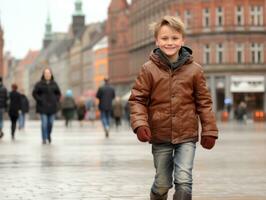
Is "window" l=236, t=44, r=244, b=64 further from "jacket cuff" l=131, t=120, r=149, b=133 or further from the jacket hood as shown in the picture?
"jacket cuff" l=131, t=120, r=149, b=133

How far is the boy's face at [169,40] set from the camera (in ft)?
25.2

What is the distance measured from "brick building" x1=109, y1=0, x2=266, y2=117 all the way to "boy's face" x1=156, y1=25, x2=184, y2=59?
7361 centimetres

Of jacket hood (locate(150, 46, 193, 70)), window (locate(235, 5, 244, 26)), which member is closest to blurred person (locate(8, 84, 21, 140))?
jacket hood (locate(150, 46, 193, 70))

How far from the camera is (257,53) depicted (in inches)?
3263

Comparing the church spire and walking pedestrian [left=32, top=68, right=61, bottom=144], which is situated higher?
the church spire

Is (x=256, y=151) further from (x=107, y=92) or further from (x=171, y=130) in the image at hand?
(x=171, y=130)

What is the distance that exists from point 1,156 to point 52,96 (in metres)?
5.27

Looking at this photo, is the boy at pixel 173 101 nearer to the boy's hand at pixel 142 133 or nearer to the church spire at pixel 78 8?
the boy's hand at pixel 142 133

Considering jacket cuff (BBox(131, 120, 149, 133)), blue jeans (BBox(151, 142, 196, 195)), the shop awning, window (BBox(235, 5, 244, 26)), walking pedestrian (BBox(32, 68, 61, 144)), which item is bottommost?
blue jeans (BBox(151, 142, 196, 195))

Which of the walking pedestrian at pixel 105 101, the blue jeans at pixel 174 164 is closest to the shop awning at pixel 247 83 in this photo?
the walking pedestrian at pixel 105 101

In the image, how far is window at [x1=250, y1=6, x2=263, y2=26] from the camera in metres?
83.2

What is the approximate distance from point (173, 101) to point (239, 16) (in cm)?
7653

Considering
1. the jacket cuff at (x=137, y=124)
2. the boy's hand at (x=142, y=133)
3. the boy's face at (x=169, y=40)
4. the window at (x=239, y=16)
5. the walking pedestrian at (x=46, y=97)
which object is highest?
the window at (x=239, y=16)

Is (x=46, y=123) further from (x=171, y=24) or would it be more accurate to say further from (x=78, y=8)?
(x=78, y=8)
